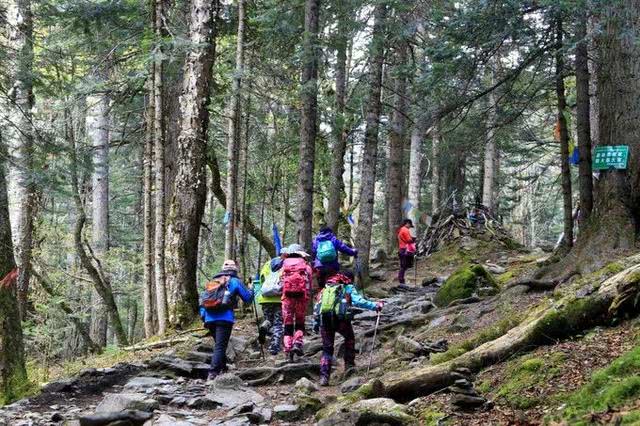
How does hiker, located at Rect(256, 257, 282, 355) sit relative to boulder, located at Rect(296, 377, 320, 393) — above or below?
above

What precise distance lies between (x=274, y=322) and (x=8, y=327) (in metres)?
4.29

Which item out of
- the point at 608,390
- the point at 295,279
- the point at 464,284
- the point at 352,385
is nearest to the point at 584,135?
the point at 464,284

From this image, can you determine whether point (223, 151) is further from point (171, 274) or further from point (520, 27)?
point (520, 27)

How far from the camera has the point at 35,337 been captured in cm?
1397

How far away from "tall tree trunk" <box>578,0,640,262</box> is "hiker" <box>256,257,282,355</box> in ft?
16.0

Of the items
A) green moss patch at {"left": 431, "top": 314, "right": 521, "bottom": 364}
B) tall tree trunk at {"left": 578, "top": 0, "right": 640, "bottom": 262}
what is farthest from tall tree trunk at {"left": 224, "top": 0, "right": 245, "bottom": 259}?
tall tree trunk at {"left": 578, "top": 0, "right": 640, "bottom": 262}

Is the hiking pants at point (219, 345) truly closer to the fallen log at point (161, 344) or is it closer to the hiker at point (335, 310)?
the hiker at point (335, 310)

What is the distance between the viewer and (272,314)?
35.0ft

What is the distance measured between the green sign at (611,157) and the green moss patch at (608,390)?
4.76 meters

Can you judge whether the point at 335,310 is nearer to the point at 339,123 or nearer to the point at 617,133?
the point at 617,133

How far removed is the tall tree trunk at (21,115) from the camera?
9414 mm

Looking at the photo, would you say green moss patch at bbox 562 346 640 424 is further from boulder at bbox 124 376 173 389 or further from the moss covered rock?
the moss covered rock

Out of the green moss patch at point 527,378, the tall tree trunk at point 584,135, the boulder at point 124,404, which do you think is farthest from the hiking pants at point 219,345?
the tall tree trunk at point 584,135

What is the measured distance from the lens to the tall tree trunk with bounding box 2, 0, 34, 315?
941cm
